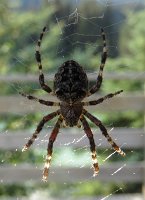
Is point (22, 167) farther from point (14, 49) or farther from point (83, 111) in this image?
point (83, 111)

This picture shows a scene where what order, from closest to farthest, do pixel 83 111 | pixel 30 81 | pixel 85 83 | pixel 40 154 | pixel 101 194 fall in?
pixel 85 83 < pixel 83 111 < pixel 30 81 < pixel 40 154 < pixel 101 194

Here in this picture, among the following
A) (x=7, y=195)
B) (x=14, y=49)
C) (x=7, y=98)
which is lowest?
(x=7, y=195)

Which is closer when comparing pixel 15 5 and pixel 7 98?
pixel 7 98

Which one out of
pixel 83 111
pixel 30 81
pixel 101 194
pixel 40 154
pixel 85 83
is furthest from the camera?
pixel 101 194

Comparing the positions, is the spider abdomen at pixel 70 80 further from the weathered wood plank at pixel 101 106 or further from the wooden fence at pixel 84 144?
the wooden fence at pixel 84 144

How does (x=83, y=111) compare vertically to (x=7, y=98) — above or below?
below

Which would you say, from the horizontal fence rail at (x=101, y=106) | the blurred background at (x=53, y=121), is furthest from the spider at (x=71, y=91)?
the horizontal fence rail at (x=101, y=106)

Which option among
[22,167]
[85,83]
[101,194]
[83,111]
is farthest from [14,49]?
[85,83]
